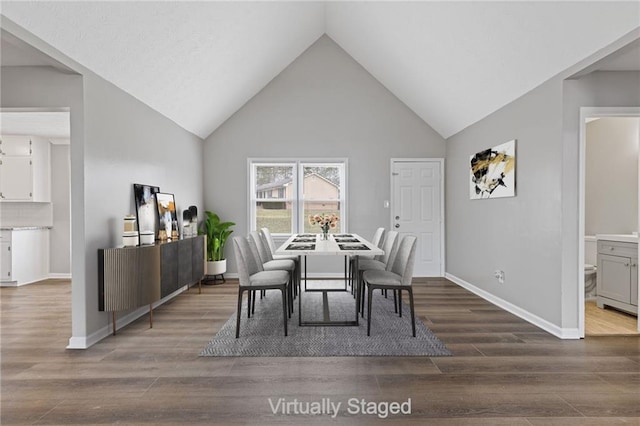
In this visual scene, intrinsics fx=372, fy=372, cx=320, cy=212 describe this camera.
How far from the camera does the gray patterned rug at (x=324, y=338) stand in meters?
3.00

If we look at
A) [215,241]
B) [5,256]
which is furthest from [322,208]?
[5,256]

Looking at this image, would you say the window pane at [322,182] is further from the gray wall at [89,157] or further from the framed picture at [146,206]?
the gray wall at [89,157]

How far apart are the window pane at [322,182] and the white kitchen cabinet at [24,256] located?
457 cm

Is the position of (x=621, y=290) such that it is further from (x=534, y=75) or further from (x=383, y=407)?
(x=383, y=407)

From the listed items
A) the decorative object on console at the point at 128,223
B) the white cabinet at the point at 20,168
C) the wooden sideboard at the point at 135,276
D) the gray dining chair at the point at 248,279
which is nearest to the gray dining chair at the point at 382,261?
the gray dining chair at the point at 248,279

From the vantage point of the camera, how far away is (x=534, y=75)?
3.60m

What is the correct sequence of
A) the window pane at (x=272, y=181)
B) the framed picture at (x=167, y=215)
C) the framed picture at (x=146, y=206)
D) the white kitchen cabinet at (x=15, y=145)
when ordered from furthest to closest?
the window pane at (x=272, y=181), the white kitchen cabinet at (x=15, y=145), the framed picture at (x=167, y=215), the framed picture at (x=146, y=206)

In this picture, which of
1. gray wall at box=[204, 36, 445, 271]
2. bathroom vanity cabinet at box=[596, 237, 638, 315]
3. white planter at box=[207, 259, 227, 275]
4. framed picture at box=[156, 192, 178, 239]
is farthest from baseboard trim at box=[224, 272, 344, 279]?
bathroom vanity cabinet at box=[596, 237, 638, 315]

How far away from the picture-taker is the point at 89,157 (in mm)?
3199

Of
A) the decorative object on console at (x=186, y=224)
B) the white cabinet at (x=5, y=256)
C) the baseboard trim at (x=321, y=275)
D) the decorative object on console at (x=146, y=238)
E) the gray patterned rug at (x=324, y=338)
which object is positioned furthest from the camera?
the baseboard trim at (x=321, y=275)

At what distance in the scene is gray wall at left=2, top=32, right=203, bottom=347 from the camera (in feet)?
10.3

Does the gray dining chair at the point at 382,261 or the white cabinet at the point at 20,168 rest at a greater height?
the white cabinet at the point at 20,168

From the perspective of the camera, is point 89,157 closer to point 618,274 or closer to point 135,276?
point 135,276

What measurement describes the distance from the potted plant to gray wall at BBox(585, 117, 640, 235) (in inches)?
208
